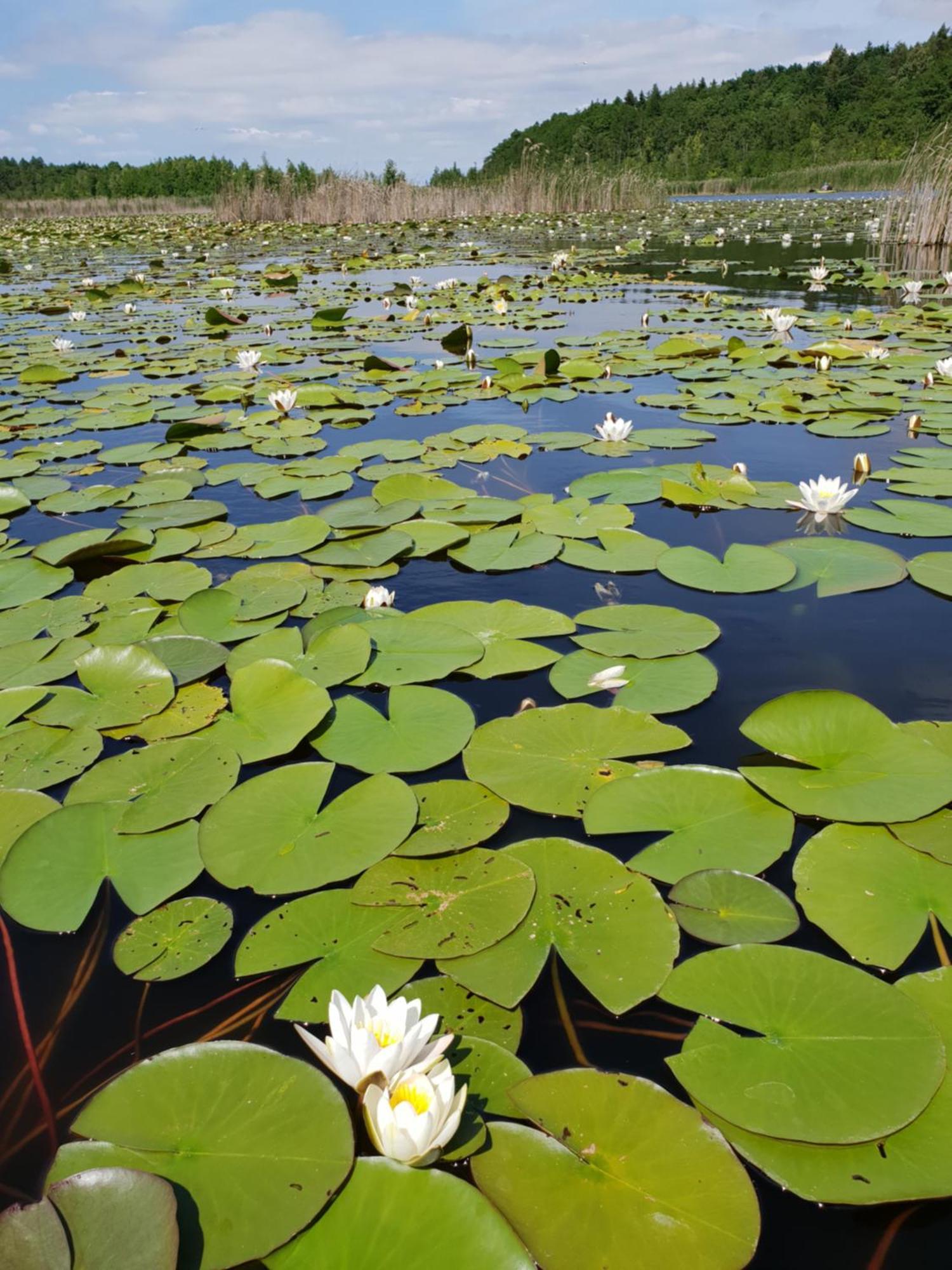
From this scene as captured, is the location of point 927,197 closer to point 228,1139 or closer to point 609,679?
point 609,679

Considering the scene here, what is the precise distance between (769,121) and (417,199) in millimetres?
42560

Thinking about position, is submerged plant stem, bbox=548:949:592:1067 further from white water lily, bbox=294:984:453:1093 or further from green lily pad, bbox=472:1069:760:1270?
white water lily, bbox=294:984:453:1093

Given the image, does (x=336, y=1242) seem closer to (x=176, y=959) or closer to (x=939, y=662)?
(x=176, y=959)

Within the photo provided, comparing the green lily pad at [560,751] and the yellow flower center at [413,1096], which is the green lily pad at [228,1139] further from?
the green lily pad at [560,751]

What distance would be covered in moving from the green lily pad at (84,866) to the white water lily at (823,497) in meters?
2.32

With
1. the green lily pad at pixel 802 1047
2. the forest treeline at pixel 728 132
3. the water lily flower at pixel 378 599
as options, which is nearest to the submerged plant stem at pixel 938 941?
the green lily pad at pixel 802 1047

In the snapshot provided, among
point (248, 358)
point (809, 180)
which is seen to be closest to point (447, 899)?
point (248, 358)

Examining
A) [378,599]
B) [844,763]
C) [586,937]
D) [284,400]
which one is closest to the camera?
[586,937]

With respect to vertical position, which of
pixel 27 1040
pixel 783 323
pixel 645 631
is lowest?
pixel 27 1040

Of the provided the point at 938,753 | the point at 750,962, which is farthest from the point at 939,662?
the point at 750,962

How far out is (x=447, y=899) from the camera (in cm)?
129

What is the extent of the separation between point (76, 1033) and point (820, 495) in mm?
2643

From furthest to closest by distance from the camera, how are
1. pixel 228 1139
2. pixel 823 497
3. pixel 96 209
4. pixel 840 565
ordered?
pixel 96 209 → pixel 823 497 → pixel 840 565 → pixel 228 1139

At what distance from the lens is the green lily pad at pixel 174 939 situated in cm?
122
